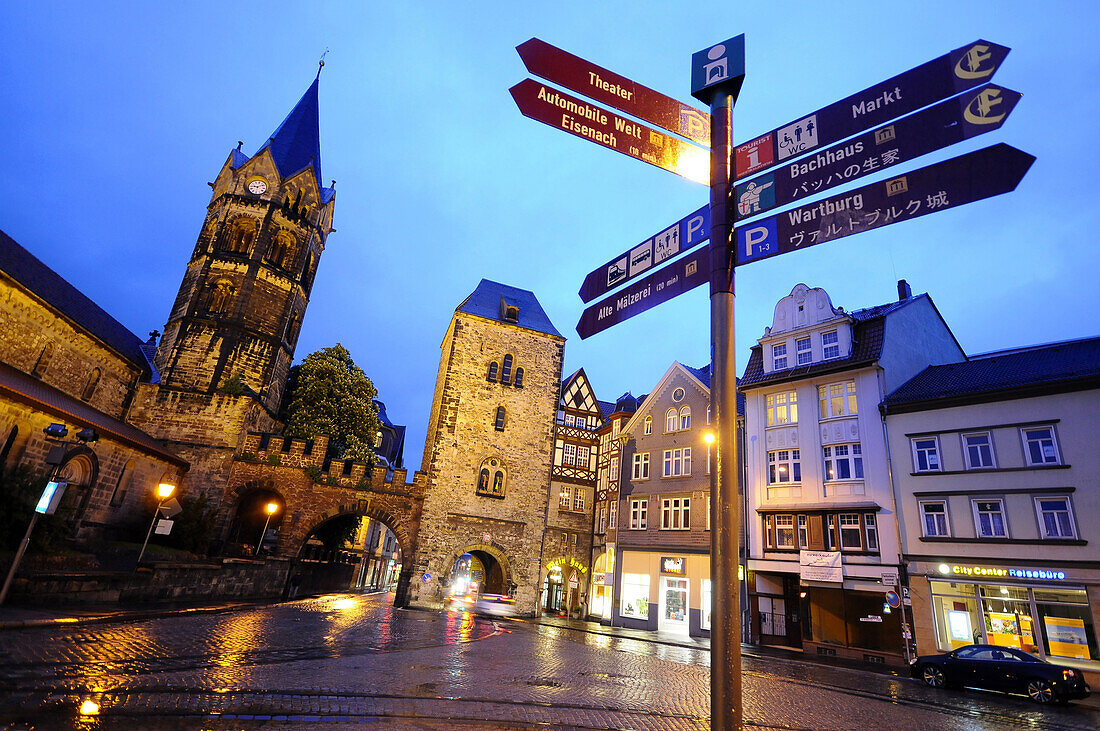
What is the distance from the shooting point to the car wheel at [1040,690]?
12.2 metres

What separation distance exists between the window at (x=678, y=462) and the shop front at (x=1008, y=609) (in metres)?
10.8

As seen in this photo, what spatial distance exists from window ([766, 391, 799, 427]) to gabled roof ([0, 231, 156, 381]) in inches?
1182

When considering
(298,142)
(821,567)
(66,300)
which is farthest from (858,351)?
(298,142)

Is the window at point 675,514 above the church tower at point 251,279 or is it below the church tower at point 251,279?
below

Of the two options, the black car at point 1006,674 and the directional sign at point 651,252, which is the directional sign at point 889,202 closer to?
the directional sign at point 651,252

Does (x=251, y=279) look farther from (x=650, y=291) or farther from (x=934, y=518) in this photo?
(x=934, y=518)

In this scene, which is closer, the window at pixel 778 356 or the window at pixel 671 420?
the window at pixel 778 356

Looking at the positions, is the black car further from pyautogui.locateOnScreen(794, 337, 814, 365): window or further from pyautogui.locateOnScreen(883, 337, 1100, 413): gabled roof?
pyautogui.locateOnScreen(794, 337, 814, 365): window

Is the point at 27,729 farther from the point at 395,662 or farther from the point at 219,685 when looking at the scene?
the point at 395,662

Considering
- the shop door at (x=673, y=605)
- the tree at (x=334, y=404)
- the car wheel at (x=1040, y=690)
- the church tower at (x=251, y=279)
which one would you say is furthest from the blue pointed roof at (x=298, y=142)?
the car wheel at (x=1040, y=690)

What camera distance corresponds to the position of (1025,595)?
17016 mm

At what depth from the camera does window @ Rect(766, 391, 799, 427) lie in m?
23.8

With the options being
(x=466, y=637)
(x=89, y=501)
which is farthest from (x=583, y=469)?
(x=89, y=501)

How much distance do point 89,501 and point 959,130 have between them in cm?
2731
